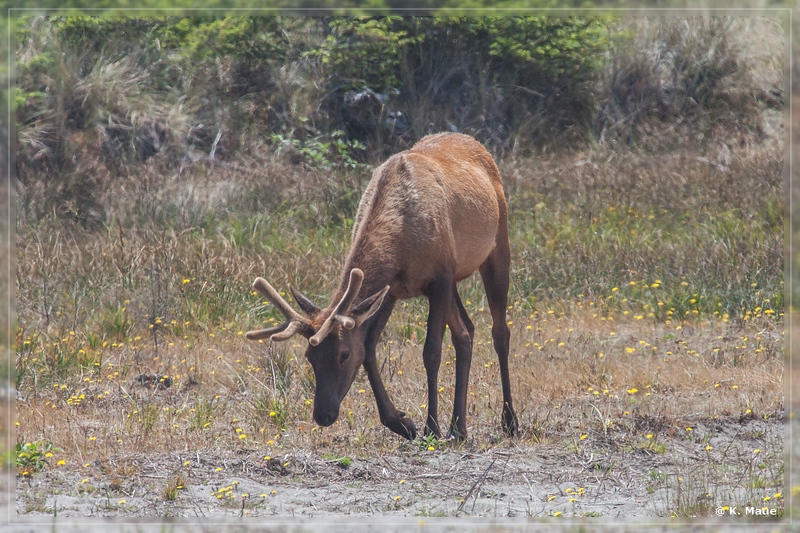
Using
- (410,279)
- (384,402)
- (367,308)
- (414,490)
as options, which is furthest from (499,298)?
(414,490)

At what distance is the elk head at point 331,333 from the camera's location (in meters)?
6.04

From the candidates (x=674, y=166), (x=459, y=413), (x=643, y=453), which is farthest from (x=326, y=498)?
(x=674, y=166)

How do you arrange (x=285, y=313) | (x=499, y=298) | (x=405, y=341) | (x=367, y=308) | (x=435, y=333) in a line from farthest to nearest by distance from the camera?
(x=405, y=341)
(x=499, y=298)
(x=435, y=333)
(x=367, y=308)
(x=285, y=313)

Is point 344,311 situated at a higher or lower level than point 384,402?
higher

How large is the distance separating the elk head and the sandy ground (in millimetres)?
369

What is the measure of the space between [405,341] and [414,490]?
3914mm

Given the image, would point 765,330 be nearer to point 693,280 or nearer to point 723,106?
point 693,280

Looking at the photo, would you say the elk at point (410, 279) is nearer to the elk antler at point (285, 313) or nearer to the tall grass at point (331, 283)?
the elk antler at point (285, 313)

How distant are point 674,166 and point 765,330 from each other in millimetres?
4079

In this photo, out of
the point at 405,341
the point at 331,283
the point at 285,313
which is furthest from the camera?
the point at 331,283

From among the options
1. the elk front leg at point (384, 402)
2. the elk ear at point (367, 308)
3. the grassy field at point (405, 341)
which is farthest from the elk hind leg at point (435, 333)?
the elk ear at point (367, 308)

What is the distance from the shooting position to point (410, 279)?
685 centimetres

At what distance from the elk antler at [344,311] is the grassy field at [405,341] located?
77 cm

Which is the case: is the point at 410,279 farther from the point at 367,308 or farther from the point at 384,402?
the point at 384,402
